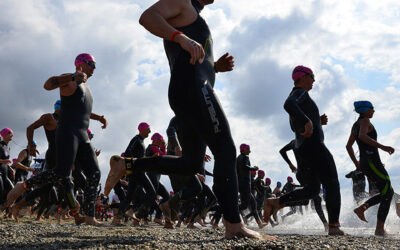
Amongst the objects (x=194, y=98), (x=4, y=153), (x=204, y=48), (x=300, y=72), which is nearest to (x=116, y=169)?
(x=194, y=98)

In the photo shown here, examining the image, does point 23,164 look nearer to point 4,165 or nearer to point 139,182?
point 4,165

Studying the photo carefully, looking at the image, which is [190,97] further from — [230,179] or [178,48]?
[230,179]

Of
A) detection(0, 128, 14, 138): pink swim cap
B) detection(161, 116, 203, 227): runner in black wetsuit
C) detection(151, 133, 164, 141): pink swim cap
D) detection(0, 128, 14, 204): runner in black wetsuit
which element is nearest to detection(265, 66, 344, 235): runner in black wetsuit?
detection(161, 116, 203, 227): runner in black wetsuit

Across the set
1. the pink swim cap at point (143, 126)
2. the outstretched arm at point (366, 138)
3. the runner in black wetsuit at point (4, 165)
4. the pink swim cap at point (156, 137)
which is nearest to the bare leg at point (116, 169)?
the outstretched arm at point (366, 138)

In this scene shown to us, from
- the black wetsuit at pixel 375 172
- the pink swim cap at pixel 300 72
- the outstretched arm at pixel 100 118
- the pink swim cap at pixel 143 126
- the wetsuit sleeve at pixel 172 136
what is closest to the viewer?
the pink swim cap at pixel 300 72

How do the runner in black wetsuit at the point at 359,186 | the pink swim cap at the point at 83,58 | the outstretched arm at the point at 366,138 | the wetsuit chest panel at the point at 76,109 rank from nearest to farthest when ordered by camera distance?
the wetsuit chest panel at the point at 76,109 < the pink swim cap at the point at 83,58 < the outstretched arm at the point at 366,138 < the runner in black wetsuit at the point at 359,186

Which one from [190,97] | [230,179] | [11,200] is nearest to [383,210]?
[230,179]

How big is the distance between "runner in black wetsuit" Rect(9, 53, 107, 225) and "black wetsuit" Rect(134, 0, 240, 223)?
2.12m

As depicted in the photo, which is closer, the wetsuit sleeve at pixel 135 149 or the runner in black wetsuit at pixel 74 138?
the runner in black wetsuit at pixel 74 138

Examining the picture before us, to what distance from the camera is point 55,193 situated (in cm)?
928

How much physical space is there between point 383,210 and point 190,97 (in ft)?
15.4

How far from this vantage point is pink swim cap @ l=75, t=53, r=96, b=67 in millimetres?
6281

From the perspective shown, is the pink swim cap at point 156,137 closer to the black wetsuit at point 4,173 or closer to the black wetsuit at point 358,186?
the black wetsuit at point 4,173

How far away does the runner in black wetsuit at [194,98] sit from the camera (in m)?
3.40
